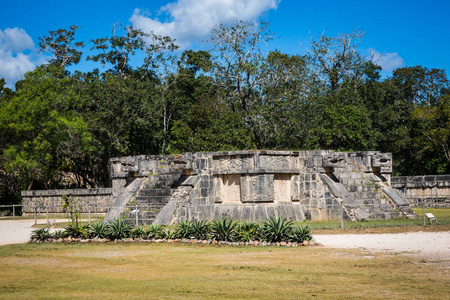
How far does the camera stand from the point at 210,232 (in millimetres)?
13156

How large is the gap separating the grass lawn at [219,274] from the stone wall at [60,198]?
51.4 ft

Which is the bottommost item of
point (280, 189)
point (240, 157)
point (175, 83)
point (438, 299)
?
point (438, 299)

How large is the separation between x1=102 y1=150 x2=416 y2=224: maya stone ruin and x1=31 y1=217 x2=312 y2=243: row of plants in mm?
3324

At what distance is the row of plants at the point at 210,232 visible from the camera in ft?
40.5

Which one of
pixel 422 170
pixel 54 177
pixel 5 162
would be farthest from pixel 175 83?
pixel 422 170

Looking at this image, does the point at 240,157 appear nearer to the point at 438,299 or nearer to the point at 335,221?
the point at 335,221

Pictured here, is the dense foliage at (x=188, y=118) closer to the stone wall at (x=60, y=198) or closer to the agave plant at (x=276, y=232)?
the stone wall at (x=60, y=198)

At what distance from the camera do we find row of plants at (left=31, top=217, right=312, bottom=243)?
12352 millimetres

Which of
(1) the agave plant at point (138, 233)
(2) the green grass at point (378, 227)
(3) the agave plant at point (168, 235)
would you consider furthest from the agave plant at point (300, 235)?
(1) the agave plant at point (138, 233)

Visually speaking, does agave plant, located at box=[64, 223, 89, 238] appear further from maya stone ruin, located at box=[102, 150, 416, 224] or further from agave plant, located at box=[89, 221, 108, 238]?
maya stone ruin, located at box=[102, 150, 416, 224]

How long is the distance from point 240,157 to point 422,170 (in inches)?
903

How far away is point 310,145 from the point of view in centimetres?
3278

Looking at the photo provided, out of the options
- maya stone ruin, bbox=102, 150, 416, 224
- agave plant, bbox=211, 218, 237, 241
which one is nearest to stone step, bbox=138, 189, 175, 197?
maya stone ruin, bbox=102, 150, 416, 224

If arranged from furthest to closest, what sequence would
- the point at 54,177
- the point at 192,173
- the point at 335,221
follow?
the point at 54,177
the point at 192,173
the point at 335,221
